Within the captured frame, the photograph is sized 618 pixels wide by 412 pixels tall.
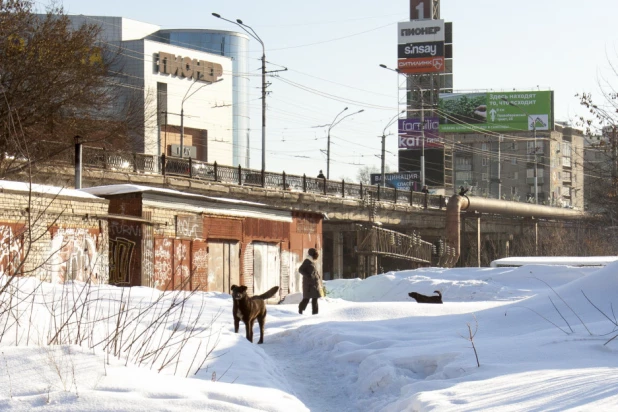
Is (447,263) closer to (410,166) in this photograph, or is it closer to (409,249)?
(409,249)

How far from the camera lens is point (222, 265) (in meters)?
29.2

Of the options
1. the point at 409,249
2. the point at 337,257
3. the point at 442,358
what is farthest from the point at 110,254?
the point at 337,257

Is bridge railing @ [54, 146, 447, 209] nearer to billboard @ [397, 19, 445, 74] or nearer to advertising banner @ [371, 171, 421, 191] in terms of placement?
advertising banner @ [371, 171, 421, 191]

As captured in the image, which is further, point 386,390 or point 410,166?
point 410,166

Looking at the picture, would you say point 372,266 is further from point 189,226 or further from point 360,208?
point 189,226

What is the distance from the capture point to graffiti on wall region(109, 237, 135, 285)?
23891 millimetres

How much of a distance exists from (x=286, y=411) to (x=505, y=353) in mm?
3795

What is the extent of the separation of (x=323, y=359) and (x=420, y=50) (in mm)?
100378

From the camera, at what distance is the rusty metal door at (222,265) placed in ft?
93.6

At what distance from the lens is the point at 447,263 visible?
54.6 metres

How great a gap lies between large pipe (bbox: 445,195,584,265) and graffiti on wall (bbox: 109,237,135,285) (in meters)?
33.8

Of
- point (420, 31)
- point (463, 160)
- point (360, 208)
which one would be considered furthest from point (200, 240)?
point (463, 160)

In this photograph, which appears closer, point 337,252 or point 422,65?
point 337,252

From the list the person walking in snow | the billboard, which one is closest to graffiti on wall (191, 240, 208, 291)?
the person walking in snow
